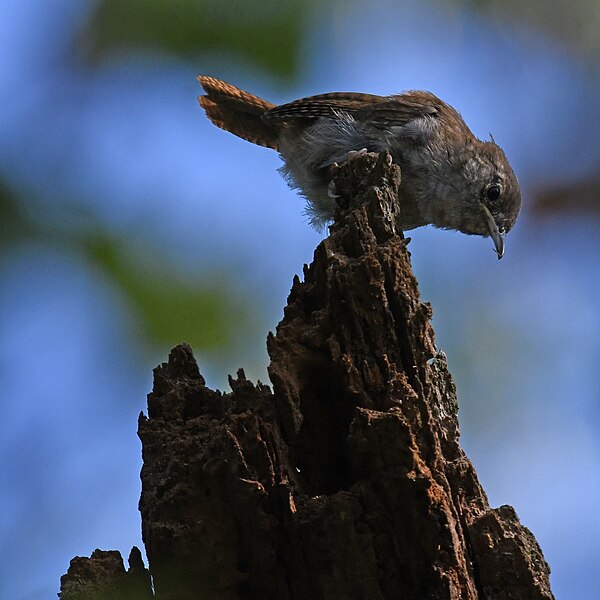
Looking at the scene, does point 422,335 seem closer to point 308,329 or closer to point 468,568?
point 308,329

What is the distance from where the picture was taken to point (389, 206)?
3.36 m

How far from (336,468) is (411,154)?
3972 millimetres

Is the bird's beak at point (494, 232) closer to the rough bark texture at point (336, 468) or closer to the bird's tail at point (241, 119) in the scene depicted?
the bird's tail at point (241, 119)

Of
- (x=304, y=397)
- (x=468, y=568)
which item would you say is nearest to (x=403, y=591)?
(x=468, y=568)

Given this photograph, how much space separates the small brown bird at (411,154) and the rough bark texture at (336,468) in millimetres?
3289

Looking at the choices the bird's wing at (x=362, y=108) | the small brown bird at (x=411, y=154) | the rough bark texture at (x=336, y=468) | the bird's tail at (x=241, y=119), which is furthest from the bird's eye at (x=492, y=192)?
the rough bark texture at (x=336, y=468)

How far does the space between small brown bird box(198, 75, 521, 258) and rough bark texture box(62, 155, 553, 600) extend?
3.29 m

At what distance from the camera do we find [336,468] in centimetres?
271

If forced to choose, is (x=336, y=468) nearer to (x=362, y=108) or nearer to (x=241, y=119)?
(x=362, y=108)

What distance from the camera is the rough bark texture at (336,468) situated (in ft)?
7.82

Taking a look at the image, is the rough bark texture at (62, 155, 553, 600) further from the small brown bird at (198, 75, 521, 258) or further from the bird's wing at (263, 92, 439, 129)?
the bird's wing at (263, 92, 439, 129)

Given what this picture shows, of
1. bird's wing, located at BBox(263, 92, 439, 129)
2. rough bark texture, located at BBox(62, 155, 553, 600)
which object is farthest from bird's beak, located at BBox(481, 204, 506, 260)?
rough bark texture, located at BBox(62, 155, 553, 600)

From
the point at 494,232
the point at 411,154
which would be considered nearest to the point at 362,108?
the point at 411,154

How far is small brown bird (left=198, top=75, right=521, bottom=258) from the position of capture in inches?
247
